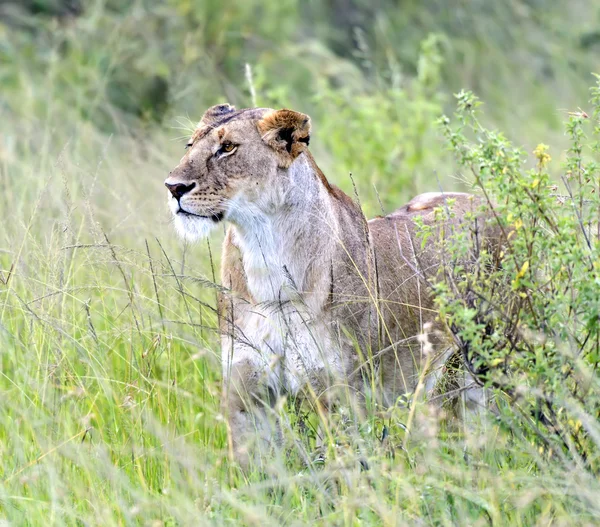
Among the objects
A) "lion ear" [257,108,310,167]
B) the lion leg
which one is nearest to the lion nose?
"lion ear" [257,108,310,167]

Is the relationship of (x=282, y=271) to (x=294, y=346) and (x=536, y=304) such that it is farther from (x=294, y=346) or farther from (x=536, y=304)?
(x=536, y=304)

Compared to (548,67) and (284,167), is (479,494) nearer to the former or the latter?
(284,167)

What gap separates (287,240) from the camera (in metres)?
4.18

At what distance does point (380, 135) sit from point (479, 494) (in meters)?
4.94

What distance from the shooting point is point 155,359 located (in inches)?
167

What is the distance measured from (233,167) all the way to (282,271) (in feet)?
1.36

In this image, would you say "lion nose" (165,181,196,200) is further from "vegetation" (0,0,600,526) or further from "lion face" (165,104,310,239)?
"vegetation" (0,0,600,526)

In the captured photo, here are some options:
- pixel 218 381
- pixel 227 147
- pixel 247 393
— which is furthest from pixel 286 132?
pixel 218 381

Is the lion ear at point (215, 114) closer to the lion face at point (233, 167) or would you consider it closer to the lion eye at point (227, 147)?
the lion face at point (233, 167)

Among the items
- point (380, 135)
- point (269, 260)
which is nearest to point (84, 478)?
point (269, 260)

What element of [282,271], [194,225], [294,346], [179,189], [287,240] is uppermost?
[179,189]

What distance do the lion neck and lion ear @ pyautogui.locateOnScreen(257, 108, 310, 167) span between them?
0.06 m

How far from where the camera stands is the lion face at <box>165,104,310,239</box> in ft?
13.1

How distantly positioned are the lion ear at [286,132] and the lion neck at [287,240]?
6 centimetres
